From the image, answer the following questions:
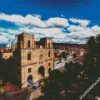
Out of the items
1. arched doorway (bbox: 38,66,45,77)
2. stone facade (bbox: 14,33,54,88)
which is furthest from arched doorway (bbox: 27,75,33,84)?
arched doorway (bbox: 38,66,45,77)

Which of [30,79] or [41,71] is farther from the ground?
[41,71]

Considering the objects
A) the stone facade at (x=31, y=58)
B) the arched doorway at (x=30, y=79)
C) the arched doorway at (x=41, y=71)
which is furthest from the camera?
the arched doorway at (x=41, y=71)

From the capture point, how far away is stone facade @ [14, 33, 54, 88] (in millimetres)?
29969

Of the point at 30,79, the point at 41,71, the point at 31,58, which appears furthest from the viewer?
the point at 41,71

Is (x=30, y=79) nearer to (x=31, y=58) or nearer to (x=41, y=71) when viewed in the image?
(x=41, y=71)

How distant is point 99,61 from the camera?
1368cm

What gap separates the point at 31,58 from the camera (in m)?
32.1

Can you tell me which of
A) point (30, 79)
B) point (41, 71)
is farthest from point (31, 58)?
point (41, 71)

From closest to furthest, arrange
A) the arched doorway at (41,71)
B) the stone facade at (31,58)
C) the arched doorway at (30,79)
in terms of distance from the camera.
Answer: the stone facade at (31,58) → the arched doorway at (30,79) → the arched doorway at (41,71)

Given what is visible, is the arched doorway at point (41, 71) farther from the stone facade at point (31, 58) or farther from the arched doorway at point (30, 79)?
the arched doorway at point (30, 79)

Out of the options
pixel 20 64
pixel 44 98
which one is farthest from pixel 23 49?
pixel 44 98

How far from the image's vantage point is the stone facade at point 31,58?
1180 inches

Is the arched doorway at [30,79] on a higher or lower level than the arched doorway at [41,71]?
lower

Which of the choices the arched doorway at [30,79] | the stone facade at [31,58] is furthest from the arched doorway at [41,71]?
the arched doorway at [30,79]
